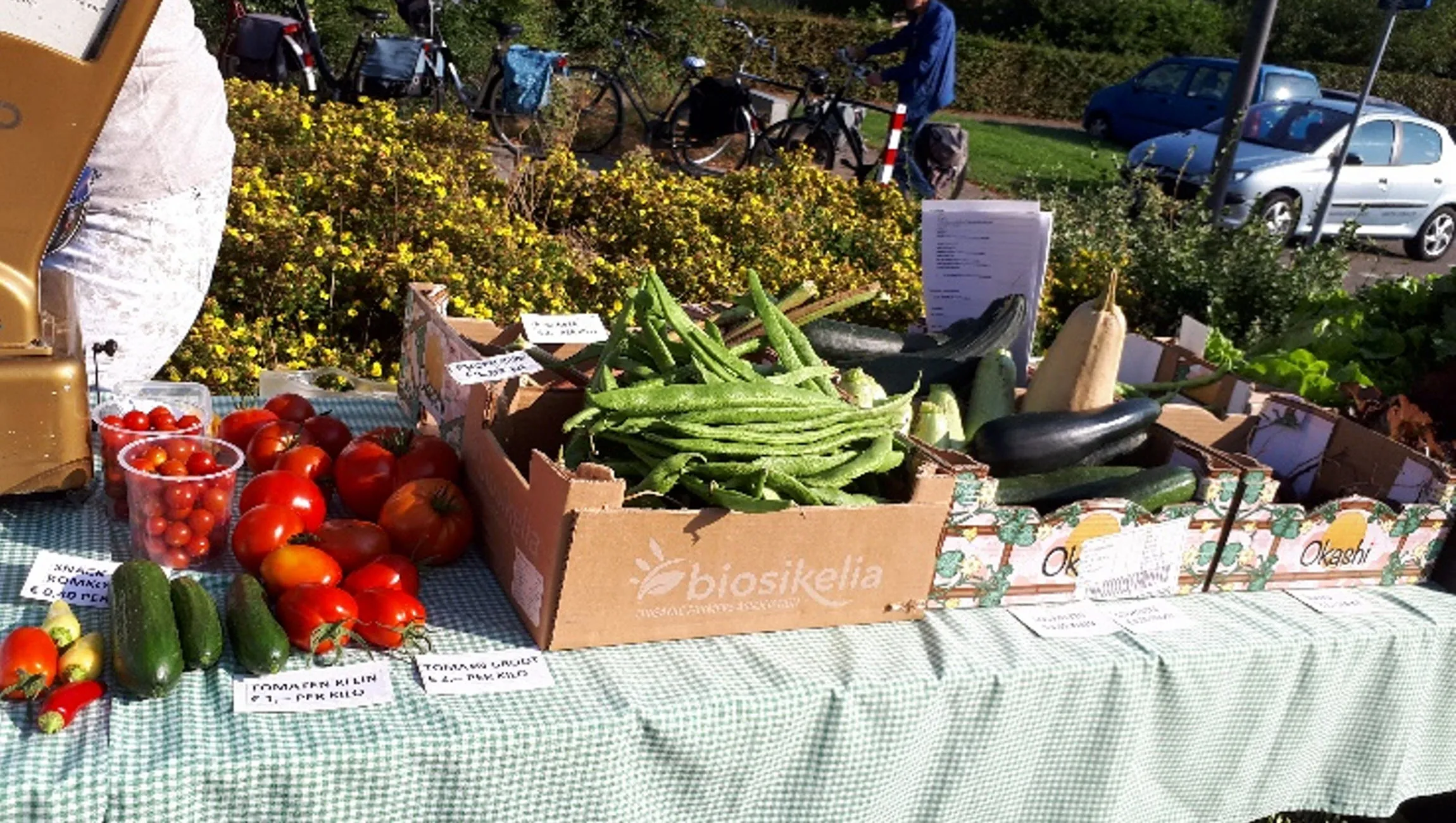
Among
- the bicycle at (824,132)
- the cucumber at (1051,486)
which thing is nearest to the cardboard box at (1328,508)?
the cucumber at (1051,486)

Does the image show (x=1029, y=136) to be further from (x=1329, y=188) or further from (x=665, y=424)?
(x=665, y=424)

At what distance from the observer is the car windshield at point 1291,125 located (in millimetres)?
13094

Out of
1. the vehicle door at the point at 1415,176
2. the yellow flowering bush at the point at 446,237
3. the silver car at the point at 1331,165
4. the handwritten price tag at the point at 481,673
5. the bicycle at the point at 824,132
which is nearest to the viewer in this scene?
the handwritten price tag at the point at 481,673

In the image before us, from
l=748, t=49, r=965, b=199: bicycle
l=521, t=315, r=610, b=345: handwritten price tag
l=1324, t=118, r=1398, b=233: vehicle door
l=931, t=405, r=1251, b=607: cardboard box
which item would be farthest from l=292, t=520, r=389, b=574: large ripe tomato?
l=1324, t=118, r=1398, b=233: vehicle door

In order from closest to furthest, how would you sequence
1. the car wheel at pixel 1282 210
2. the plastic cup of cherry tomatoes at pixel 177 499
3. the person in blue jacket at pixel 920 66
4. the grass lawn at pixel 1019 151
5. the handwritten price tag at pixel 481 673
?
the handwritten price tag at pixel 481 673 < the plastic cup of cherry tomatoes at pixel 177 499 < the person in blue jacket at pixel 920 66 < the car wheel at pixel 1282 210 < the grass lawn at pixel 1019 151

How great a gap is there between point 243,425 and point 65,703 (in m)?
0.93

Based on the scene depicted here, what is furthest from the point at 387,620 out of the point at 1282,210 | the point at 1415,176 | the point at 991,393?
the point at 1415,176

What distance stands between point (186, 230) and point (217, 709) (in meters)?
1.67

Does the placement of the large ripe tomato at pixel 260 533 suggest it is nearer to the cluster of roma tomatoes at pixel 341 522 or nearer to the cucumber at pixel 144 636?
the cluster of roma tomatoes at pixel 341 522

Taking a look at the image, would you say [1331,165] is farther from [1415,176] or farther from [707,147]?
[707,147]

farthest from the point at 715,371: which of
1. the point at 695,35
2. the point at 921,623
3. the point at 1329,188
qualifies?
the point at 695,35

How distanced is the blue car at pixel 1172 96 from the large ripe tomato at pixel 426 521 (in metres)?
18.4

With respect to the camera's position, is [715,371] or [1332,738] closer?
[715,371]

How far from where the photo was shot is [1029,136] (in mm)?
23125
